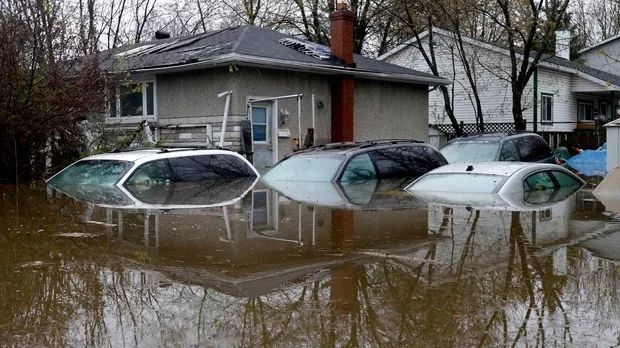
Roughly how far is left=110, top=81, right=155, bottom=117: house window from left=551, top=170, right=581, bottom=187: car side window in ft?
38.0

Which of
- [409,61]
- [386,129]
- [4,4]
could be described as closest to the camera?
[4,4]

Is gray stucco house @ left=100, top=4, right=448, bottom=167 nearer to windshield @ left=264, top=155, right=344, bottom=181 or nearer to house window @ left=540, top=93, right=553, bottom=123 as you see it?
windshield @ left=264, top=155, right=344, bottom=181

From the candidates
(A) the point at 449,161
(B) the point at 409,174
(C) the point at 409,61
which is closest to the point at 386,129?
(A) the point at 449,161

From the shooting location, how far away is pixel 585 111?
3444cm

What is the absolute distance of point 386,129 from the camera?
22609 mm

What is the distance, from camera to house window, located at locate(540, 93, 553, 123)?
30.8 m

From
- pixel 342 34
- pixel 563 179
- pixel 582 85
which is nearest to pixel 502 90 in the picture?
pixel 582 85

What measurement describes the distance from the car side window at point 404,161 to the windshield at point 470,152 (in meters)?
1.87

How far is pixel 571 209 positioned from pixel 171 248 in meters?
6.32

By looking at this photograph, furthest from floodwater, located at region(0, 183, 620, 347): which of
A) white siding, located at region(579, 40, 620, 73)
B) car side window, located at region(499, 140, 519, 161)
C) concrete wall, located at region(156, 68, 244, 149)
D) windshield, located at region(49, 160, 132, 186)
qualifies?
white siding, located at region(579, 40, 620, 73)

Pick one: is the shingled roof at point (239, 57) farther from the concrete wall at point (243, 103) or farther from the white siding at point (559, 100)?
the white siding at point (559, 100)

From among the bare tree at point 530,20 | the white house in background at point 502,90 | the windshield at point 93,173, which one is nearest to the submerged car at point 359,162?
the windshield at point 93,173

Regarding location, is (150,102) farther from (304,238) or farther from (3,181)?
(304,238)

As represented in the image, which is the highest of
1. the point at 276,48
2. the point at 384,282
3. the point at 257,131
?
the point at 276,48
